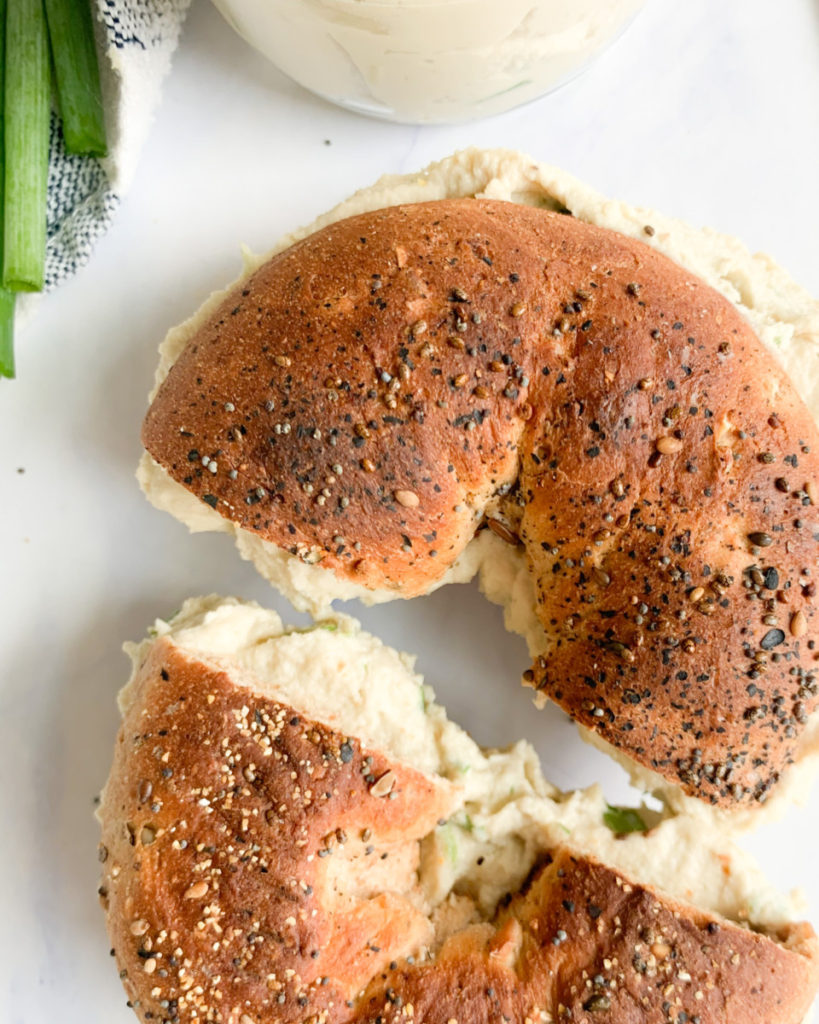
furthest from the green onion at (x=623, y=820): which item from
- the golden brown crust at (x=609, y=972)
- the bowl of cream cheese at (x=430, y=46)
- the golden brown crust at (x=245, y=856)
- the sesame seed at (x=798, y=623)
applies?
the bowl of cream cheese at (x=430, y=46)

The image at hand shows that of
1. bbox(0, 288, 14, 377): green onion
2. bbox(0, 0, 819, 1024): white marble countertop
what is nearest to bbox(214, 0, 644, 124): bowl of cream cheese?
bbox(0, 0, 819, 1024): white marble countertop

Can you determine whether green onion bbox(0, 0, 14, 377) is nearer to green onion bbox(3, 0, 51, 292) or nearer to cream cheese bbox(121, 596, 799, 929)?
green onion bbox(3, 0, 51, 292)

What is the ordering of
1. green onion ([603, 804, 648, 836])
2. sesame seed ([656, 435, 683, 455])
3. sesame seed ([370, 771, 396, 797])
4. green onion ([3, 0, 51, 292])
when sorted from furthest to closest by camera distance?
green onion ([3, 0, 51, 292]) → green onion ([603, 804, 648, 836]) → sesame seed ([370, 771, 396, 797]) → sesame seed ([656, 435, 683, 455])

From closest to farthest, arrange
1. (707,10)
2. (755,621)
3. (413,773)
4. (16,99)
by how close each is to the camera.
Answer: (755,621)
(413,773)
(16,99)
(707,10)

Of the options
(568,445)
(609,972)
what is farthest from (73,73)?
(609,972)

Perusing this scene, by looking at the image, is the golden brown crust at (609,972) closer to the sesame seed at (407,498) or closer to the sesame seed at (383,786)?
the sesame seed at (383,786)

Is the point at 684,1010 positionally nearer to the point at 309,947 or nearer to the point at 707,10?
the point at 309,947

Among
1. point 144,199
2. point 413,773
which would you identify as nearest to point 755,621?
point 413,773
